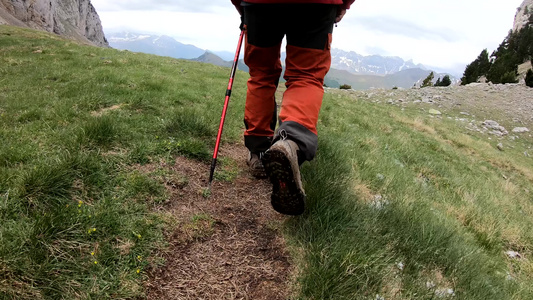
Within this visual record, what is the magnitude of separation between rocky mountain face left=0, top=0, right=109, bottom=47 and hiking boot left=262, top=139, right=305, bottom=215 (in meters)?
57.5

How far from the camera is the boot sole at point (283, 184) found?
2148 mm

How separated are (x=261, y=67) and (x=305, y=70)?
0.64 metres

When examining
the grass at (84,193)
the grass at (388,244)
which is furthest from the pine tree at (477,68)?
the grass at (84,193)

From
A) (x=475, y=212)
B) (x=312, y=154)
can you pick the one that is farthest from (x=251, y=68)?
(x=475, y=212)

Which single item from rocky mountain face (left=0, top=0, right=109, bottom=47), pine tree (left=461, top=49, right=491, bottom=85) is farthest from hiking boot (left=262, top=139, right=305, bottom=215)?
pine tree (left=461, top=49, right=491, bottom=85)

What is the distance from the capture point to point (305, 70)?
2641 mm

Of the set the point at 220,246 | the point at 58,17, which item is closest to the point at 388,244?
the point at 220,246

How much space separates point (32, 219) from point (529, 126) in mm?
27696

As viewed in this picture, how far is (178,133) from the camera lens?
405 centimetres

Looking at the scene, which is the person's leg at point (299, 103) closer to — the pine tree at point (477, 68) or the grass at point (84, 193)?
the grass at point (84, 193)

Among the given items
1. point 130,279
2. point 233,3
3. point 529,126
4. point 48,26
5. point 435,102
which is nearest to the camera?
point 130,279

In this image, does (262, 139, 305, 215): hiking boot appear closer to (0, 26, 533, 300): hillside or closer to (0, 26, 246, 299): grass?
(0, 26, 533, 300): hillside

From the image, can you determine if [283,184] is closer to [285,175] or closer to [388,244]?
[285,175]

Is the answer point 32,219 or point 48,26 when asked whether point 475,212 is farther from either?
point 48,26
